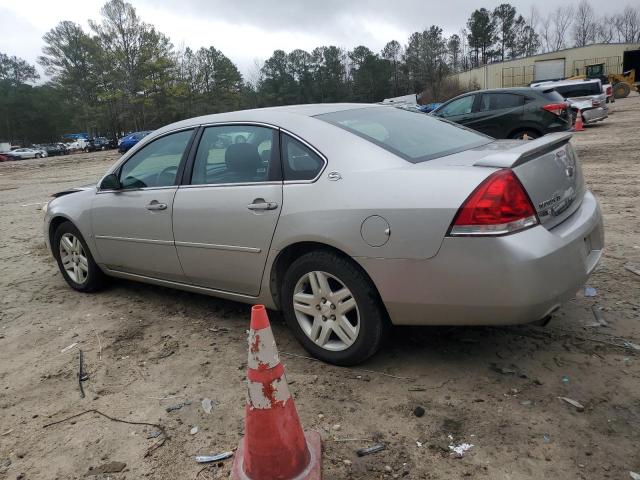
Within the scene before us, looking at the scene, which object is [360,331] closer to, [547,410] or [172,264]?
[547,410]

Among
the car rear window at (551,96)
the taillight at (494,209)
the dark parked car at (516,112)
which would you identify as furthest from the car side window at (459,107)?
the taillight at (494,209)

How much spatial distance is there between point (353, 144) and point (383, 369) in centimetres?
134

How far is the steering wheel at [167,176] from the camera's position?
3.87 m

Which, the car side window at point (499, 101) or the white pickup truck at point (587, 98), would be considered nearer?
the car side window at point (499, 101)

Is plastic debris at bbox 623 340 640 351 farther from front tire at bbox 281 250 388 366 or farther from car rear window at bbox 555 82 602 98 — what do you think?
car rear window at bbox 555 82 602 98

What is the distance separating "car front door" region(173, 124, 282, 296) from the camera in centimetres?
322

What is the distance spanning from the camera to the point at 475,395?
8.87 feet

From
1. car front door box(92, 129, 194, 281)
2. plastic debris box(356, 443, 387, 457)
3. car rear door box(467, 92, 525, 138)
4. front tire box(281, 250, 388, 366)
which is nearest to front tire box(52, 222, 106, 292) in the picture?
car front door box(92, 129, 194, 281)

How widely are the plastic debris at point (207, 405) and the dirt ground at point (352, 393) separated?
0.03 m

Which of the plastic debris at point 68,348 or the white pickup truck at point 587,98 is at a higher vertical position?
the white pickup truck at point 587,98

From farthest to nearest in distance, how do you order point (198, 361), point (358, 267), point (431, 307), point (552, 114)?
point (552, 114) → point (198, 361) → point (358, 267) → point (431, 307)

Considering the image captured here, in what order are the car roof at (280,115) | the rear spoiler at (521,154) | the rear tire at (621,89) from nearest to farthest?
1. the rear spoiler at (521,154)
2. the car roof at (280,115)
3. the rear tire at (621,89)

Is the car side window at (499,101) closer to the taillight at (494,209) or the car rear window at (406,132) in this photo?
the car rear window at (406,132)

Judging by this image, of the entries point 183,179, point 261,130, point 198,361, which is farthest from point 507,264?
→ point 183,179
